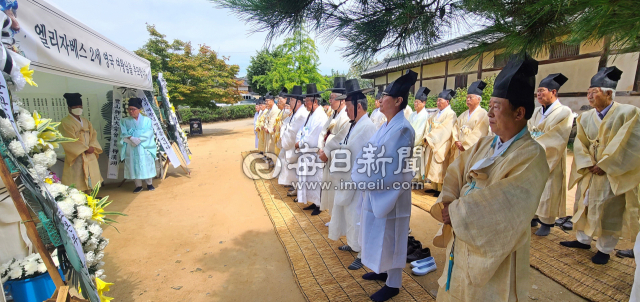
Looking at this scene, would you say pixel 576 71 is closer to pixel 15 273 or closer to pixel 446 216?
pixel 446 216

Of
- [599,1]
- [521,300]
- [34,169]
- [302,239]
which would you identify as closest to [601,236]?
[521,300]

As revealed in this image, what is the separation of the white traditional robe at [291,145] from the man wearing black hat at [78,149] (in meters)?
3.19

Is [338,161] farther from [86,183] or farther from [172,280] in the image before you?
[86,183]

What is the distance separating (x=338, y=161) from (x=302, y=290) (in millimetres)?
1439

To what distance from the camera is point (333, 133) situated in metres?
4.02

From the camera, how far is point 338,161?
3439 mm

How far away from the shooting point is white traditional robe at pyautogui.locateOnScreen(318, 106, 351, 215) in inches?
142

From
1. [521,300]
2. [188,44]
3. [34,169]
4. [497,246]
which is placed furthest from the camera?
[188,44]

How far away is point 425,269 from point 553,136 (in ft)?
7.14

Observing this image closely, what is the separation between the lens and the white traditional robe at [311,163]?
4641 mm

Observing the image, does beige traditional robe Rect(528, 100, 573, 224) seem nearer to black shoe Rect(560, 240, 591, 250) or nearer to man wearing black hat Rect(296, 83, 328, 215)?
black shoe Rect(560, 240, 591, 250)

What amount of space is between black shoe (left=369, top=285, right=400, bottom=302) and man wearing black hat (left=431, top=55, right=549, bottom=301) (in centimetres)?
106

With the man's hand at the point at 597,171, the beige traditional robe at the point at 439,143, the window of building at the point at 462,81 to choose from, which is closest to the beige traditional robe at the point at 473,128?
the beige traditional robe at the point at 439,143

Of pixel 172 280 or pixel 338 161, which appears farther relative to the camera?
pixel 338 161
